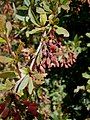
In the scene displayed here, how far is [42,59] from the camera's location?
142 centimetres

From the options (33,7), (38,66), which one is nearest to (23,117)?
(38,66)

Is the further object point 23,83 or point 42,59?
point 42,59

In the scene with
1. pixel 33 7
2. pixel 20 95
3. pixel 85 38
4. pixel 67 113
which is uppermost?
pixel 33 7

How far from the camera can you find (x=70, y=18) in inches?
101

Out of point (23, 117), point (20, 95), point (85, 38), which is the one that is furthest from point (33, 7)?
point (85, 38)

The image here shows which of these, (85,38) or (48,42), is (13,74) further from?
(85,38)

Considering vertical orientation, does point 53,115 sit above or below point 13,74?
below

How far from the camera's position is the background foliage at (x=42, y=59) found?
3.67 ft

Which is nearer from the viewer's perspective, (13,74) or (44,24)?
(13,74)

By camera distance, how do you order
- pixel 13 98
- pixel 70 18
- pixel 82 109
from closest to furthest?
pixel 13 98
pixel 70 18
pixel 82 109

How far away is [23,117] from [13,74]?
0.13m

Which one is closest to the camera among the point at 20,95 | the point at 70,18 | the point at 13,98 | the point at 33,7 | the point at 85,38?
the point at 13,98

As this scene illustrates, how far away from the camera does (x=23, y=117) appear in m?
1.10

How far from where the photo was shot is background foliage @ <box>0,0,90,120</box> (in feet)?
3.67
